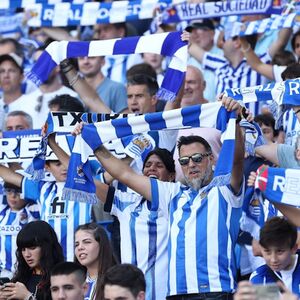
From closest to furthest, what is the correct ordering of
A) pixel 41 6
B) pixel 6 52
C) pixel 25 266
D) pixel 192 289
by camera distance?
pixel 192 289, pixel 25 266, pixel 41 6, pixel 6 52

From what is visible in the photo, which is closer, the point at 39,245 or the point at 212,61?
the point at 39,245

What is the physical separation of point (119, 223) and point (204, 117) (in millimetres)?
1375

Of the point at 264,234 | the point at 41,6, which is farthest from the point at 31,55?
the point at 264,234

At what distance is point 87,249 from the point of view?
8.98m

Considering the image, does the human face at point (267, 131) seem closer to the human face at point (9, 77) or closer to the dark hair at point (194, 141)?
the dark hair at point (194, 141)

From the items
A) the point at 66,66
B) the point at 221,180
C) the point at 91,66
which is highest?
the point at 91,66

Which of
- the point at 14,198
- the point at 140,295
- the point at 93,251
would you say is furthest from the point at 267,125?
the point at 140,295

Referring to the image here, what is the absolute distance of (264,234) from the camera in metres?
7.98

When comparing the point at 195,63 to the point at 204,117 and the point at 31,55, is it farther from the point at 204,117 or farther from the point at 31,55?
the point at 204,117

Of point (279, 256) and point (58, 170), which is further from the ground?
point (58, 170)

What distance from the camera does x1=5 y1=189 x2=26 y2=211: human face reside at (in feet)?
34.8

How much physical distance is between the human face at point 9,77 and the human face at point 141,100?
2.71 metres

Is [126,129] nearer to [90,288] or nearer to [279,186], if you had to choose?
[90,288]

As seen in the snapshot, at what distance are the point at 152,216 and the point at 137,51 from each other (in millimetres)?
1590
